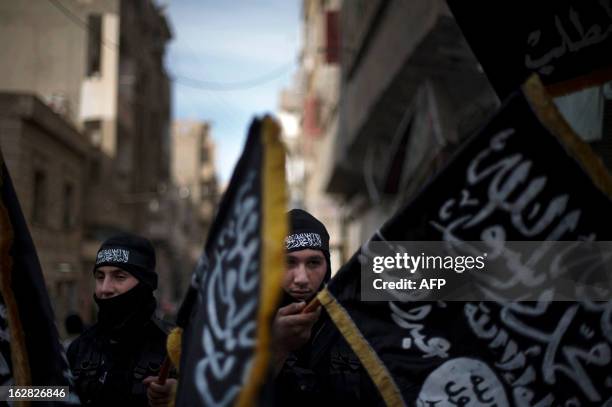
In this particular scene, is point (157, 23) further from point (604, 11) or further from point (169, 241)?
point (604, 11)

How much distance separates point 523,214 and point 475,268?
22 cm

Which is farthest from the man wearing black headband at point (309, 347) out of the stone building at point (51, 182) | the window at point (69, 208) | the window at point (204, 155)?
the window at point (204, 155)

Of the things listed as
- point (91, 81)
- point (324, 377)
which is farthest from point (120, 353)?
point (91, 81)

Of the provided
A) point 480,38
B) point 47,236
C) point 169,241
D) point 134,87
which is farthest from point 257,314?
point 169,241

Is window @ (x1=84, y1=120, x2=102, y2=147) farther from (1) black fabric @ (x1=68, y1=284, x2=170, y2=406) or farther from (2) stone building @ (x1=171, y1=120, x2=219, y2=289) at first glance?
(2) stone building @ (x1=171, y1=120, x2=219, y2=289)

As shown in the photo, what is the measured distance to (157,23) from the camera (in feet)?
115

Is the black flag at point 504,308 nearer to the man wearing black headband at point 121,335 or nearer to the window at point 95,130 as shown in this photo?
the man wearing black headband at point 121,335

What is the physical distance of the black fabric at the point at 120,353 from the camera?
3199 mm

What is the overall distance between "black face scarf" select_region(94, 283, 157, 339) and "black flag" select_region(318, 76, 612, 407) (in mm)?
1462

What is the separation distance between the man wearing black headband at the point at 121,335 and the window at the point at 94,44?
881 inches

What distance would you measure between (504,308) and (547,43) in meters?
1.10

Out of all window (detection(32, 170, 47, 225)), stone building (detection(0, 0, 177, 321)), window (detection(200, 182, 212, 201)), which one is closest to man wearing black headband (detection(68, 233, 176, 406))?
stone building (detection(0, 0, 177, 321))

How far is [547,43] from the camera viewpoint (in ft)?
8.87

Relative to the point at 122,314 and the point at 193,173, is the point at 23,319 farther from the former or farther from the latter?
the point at 193,173
